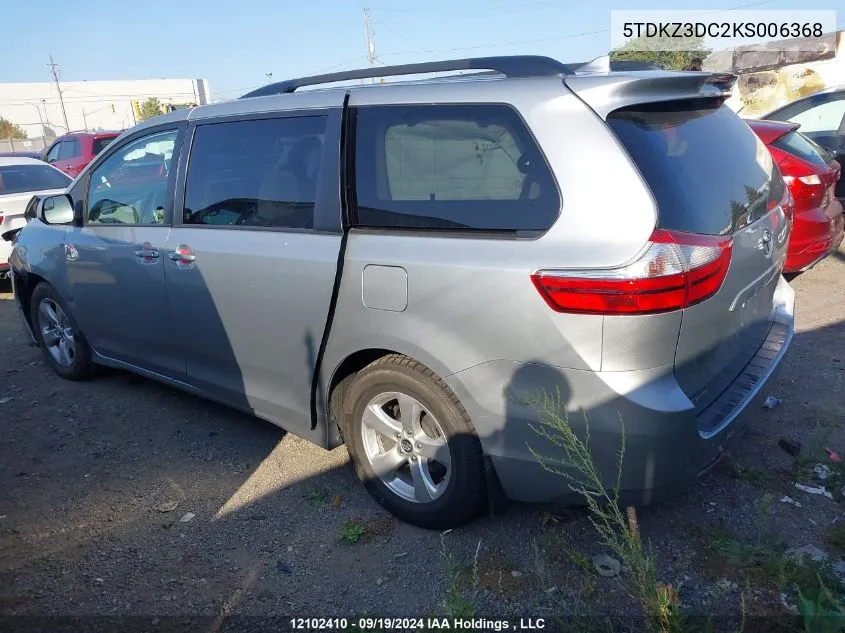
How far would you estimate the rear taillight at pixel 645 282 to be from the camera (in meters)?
2.15

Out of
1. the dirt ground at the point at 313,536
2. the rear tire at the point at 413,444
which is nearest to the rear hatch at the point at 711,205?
the dirt ground at the point at 313,536

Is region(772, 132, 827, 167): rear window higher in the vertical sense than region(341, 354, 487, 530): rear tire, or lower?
higher

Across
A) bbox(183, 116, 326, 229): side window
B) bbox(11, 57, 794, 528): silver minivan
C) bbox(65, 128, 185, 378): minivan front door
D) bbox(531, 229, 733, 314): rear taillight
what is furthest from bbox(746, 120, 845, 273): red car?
bbox(65, 128, 185, 378): minivan front door

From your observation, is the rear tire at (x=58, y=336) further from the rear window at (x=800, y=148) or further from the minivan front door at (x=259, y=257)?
the rear window at (x=800, y=148)

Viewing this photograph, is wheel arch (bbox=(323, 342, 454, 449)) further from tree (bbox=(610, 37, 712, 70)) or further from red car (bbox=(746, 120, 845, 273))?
tree (bbox=(610, 37, 712, 70))

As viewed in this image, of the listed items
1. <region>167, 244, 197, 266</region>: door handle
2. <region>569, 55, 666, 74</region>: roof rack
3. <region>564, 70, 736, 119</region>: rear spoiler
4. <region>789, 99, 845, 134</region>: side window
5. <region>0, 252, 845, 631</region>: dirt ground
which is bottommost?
<region>0, 252, 845, 631</region>: dirt ground

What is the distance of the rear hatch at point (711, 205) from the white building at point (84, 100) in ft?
237

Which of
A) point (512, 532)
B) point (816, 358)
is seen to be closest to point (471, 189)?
point (512, 532)

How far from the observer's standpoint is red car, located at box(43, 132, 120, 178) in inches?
510

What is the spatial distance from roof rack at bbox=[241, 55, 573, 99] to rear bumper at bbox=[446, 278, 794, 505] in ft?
3.83

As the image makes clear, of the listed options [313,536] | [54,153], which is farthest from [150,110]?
[313,536]

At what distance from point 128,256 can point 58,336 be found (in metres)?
1.54

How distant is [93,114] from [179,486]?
273 feet

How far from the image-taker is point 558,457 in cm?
241
